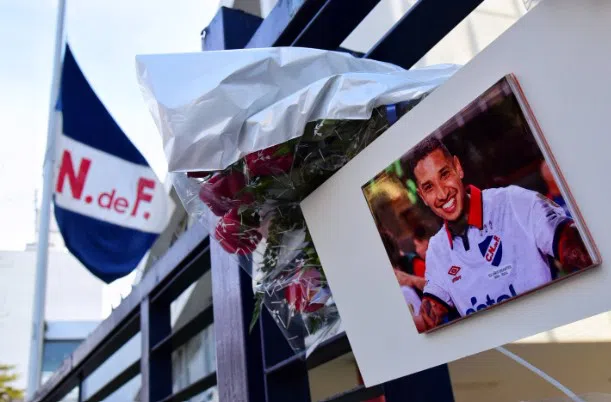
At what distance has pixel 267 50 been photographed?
1614mm

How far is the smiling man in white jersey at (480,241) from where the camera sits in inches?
41.3

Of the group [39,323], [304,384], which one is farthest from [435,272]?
[39,323]

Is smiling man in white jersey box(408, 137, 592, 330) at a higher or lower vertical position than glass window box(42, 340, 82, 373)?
lower

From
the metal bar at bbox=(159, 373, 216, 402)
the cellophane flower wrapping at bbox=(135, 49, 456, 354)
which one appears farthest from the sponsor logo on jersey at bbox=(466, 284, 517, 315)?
the metal bar at bbox=(159, 373, 216, 402)

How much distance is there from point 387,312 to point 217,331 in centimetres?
236

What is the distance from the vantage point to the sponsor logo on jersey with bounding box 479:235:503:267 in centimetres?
113

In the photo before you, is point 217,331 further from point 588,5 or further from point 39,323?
point 39,323

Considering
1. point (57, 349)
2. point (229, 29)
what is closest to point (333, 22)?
point (229, 29)

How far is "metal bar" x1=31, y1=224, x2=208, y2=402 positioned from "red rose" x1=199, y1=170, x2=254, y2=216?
2.23 metres

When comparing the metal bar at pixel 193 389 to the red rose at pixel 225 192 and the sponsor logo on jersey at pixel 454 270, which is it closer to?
the red rose at pixel 225 192

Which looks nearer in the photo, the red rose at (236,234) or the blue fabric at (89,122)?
the red rose at (236,234)

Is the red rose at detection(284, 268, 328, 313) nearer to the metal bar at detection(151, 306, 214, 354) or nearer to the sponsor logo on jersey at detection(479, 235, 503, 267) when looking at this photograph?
the sponsor logo on jersey at detection(479, 235, 503, 267)

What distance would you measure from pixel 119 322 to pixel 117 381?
1826 millimetres

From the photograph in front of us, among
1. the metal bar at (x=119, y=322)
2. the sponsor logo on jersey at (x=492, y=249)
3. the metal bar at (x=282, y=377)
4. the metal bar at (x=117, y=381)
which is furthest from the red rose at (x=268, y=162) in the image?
the metal bar at (x=117, y=381)
